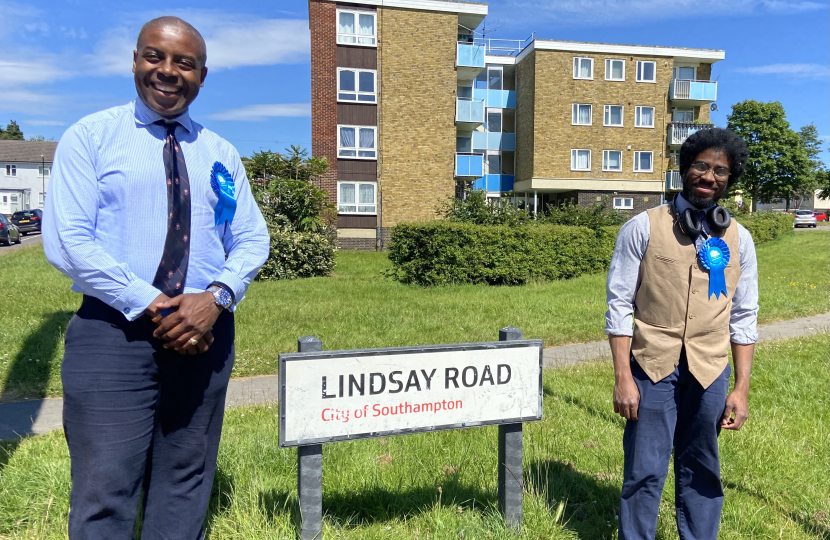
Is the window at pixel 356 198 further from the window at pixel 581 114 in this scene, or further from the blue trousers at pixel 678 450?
the blue trousers at pixel 678 450

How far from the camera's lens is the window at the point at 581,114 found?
35750 millimetres

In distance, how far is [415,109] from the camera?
2856 cm

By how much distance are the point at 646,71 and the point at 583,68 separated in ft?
12.7

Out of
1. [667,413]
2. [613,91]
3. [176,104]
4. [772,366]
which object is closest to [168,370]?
[176,104]

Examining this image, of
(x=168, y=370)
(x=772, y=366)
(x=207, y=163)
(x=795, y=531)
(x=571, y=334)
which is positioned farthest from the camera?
(x=571, y=334)

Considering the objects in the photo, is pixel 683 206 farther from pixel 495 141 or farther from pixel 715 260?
pixel 495 141

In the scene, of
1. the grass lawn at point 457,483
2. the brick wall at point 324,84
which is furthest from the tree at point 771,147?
the grass lawn at point 457,483

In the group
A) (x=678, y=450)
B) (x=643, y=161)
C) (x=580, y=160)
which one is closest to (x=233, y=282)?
(x=678, y=450)

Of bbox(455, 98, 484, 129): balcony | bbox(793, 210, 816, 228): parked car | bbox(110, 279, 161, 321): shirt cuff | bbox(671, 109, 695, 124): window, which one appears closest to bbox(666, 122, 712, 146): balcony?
bbox(671, 109, 695, 124): window

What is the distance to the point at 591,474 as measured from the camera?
4039 millimetres

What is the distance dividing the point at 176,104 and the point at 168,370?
974 millimetres

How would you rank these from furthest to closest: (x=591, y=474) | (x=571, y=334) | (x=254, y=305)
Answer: (x=254, y=305) → (x=571, y=334) → (x=591, y=474)

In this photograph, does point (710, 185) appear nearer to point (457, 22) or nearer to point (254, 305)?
point (254, 305)

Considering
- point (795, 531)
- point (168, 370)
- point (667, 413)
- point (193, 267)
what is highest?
point (193, 267)
